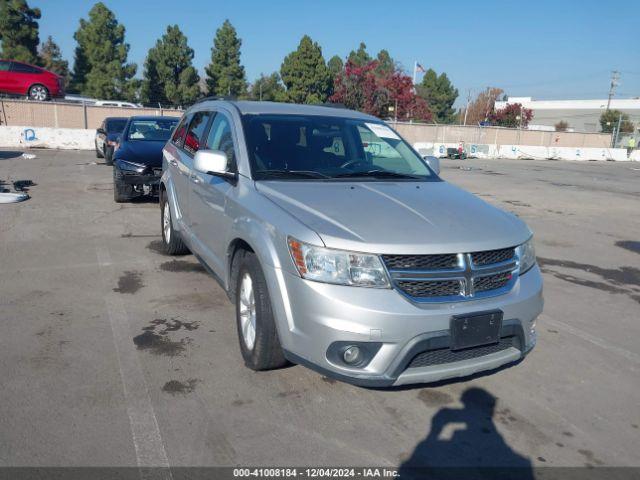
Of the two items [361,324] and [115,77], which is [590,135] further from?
[361,324]

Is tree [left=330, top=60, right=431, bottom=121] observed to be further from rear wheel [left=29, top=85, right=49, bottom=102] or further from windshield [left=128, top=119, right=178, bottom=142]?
windshield [left=128, top=119, right=178, bottom=142]

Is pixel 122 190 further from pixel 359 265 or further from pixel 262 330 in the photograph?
pixel 359 265

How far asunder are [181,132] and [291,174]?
8.62ft

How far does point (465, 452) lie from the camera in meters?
2.95

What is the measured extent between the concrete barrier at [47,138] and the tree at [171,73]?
23241mm

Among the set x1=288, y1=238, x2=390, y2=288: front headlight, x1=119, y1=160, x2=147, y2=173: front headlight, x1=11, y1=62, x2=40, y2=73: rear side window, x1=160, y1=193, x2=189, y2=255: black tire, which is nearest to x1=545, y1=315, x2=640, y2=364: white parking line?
x1=288, y1=238, x2=390, y2=288: front headlight

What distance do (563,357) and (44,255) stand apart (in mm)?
5848

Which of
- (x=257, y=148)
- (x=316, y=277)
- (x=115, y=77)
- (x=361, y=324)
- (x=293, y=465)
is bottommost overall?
(x=293, y=465)

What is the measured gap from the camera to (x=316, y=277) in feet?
9.66

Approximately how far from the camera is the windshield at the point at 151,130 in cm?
1062

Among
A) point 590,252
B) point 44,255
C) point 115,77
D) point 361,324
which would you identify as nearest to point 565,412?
point 361,324

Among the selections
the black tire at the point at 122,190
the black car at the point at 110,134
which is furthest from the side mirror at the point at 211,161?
the black car at the point at 110,134

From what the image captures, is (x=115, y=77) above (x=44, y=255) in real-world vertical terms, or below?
above

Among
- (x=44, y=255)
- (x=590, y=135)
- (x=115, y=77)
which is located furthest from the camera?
(x=590, y=135)
